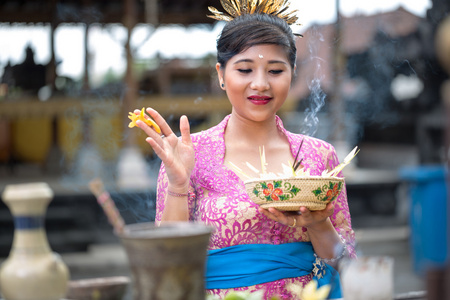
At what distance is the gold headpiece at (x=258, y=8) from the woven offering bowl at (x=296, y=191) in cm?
85

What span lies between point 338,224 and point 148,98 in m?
9.35

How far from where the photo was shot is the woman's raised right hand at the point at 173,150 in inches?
87.0

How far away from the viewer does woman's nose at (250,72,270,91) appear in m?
2.46

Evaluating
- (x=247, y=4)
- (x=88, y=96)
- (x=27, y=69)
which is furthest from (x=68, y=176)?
(x=247, y=4)

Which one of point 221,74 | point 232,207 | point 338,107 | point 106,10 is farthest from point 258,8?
point 338,107

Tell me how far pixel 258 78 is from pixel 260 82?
26 millimetres

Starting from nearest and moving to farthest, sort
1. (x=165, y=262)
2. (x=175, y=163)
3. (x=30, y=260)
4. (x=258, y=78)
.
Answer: (x=165, y=262) → (x=30, y=260) → (x=175, y=163) → (x=258, y=78)

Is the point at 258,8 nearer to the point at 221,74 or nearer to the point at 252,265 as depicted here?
the point at 221,74

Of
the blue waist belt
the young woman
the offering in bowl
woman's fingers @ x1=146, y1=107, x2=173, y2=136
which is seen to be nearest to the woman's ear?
the young woman

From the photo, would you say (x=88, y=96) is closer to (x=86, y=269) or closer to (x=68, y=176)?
(x=68, y=176)

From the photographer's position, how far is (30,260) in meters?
1.72

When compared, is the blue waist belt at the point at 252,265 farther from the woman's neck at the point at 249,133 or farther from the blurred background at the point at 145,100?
the blurred background at the point at 145,100

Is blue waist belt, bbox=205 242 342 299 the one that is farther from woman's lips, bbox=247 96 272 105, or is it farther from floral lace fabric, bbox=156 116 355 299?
woman's lips, bbox=247 96 272 105

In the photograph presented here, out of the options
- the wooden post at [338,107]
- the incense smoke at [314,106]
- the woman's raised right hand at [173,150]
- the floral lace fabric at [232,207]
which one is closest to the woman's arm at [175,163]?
the woman's raised right hand at [173,150]
